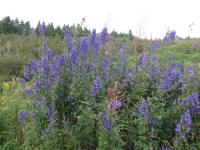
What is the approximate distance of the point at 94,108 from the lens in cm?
Result: 330

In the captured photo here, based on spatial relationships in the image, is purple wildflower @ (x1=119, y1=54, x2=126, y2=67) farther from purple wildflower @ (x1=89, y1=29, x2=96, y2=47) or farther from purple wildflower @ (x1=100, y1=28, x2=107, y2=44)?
purple wildflower @ (x1=89, y1=29, x2=96, y2=47)

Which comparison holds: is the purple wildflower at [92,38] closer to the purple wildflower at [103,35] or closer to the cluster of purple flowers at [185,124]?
the purple wildflower at [103,35]

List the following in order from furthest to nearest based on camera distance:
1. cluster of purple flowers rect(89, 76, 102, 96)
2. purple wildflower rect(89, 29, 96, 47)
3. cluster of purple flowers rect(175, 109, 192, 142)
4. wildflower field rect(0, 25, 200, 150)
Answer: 1. purple wildflower rect(89, 29, 96, 47)
2. cluster of purple flowers rect(89, 76, 102, 96)
3. wildflower field rect(0, 25, 200, 150)
4. cluster of purple flowers rect(175, 109, 192, 142)

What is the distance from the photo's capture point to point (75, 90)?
3.39 meters

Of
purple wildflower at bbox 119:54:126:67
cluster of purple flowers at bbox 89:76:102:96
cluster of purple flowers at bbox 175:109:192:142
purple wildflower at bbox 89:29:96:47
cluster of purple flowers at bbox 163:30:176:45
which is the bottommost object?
cluster of purple flowers at bbox 175:109:192:142

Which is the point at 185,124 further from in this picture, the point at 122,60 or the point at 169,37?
the point at 169,37

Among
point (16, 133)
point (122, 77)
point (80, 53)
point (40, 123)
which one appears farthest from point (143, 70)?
point (16, 133)

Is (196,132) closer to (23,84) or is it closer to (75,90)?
(75,90)

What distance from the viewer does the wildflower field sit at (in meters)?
2.94

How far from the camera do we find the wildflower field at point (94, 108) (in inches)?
116

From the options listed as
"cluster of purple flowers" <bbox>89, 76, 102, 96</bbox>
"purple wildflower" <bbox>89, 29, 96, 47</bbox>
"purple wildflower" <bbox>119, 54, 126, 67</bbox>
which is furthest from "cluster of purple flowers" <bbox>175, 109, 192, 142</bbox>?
"purple wildflower" <bbox>89, 29, 96, 47</bbox>

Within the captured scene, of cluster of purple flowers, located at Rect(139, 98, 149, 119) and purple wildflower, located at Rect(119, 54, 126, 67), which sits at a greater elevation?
purple wildflower, located at Rect(119, 54, 126, 67)

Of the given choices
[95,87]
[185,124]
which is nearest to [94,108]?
[95,87]

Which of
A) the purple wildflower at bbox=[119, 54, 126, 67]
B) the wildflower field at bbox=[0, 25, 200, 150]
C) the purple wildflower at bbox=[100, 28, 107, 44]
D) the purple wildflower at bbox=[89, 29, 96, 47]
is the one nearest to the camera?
the wildflower field at bbox=[0, 25, 200, 150]
